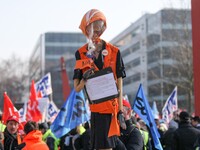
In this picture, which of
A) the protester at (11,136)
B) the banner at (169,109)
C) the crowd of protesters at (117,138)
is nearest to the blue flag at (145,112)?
the crowd of protesters at (117,138)

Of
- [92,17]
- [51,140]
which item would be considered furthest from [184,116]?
[92,17]

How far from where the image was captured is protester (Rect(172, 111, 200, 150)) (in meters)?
9.63

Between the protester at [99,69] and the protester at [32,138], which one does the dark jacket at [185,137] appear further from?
the protester at [99,69]

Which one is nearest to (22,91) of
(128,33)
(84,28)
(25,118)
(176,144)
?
(128,33)

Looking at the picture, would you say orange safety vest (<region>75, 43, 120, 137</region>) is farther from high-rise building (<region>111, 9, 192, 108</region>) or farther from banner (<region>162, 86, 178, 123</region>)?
high-rise building (<region>111, 9, 192, 108</region>)

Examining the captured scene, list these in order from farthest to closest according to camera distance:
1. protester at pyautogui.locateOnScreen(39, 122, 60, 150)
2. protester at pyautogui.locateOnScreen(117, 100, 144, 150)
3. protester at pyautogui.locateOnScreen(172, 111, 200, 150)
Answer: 1. protester at pyautogui.locateOnScreen(39, 122, 60, 150)
2. protester at pyautogui.locateOnScreen(172, 111, 200, 150)
3. protester at pyautogui.locateOnScreen(117, 100, 144, 150)

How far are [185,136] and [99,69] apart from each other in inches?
228

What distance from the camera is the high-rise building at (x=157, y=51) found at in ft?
110

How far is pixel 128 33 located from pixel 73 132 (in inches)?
3632

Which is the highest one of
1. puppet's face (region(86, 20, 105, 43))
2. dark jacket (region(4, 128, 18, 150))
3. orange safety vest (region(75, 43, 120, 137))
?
puppet's face (region(86, 20, 105, 43))

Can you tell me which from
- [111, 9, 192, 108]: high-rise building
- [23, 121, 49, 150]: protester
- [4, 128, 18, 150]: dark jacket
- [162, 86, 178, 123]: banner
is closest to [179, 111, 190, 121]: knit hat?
[23, 121, 49, 150]: protester

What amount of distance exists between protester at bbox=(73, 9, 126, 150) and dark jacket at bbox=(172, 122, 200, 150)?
5.53 metres

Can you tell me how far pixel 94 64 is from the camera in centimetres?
430

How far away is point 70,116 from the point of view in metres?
11.9
